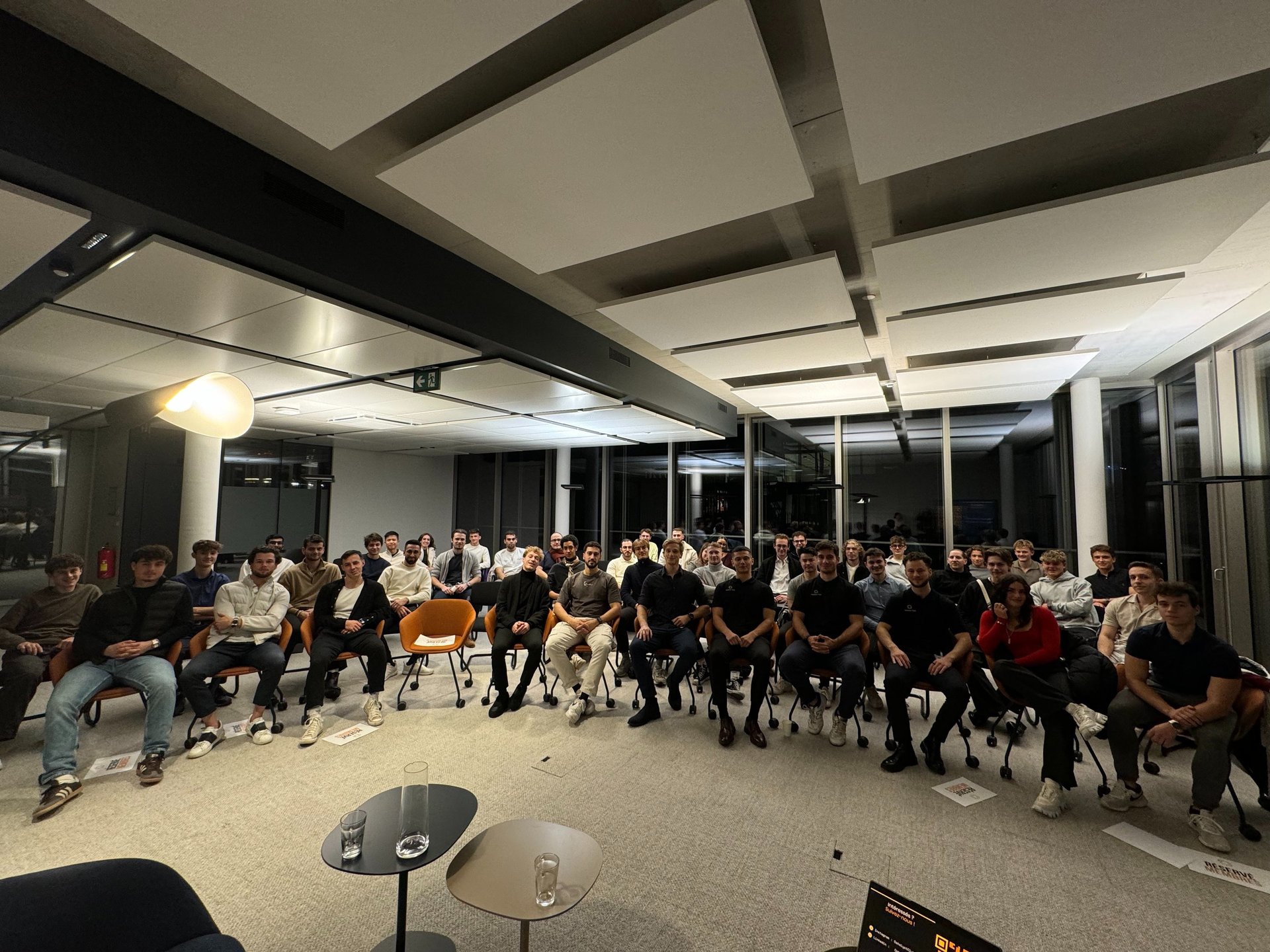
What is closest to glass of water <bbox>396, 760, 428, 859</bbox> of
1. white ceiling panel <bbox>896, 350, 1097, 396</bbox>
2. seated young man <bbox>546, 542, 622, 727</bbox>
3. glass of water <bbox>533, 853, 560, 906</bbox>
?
glass of water <bbox>533, 853, 560, 906</bbox>

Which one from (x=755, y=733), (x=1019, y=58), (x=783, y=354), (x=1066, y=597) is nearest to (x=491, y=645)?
(x=755, y=733)

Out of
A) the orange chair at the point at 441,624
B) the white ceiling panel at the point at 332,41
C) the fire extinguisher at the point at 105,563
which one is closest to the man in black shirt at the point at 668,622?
the orange chair at the point at 441,624

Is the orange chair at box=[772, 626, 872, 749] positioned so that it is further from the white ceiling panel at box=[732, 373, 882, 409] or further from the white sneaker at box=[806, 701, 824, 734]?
the white ceiling panel at box=[732, 373, 882, 409]

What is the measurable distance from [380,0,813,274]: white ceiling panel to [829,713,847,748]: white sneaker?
11.1 ft

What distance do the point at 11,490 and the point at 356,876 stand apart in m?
5.49

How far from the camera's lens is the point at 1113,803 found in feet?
9.41

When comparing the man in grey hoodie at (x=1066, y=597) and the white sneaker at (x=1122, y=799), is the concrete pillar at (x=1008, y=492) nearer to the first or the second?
the man in grey hoodie at (x=1066, y=597)

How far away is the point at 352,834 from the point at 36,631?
3716mm

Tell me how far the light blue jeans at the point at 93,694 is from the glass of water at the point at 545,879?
2.96 meters

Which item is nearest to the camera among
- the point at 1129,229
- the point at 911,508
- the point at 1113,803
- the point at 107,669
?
the point at 1129,229

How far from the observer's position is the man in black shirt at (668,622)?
410 cm

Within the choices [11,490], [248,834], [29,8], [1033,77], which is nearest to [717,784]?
[248,834]

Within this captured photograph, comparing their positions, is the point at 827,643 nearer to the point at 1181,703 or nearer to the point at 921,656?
the point at 921,656

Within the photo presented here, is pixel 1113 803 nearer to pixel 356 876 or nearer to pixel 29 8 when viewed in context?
pixel 356 876
